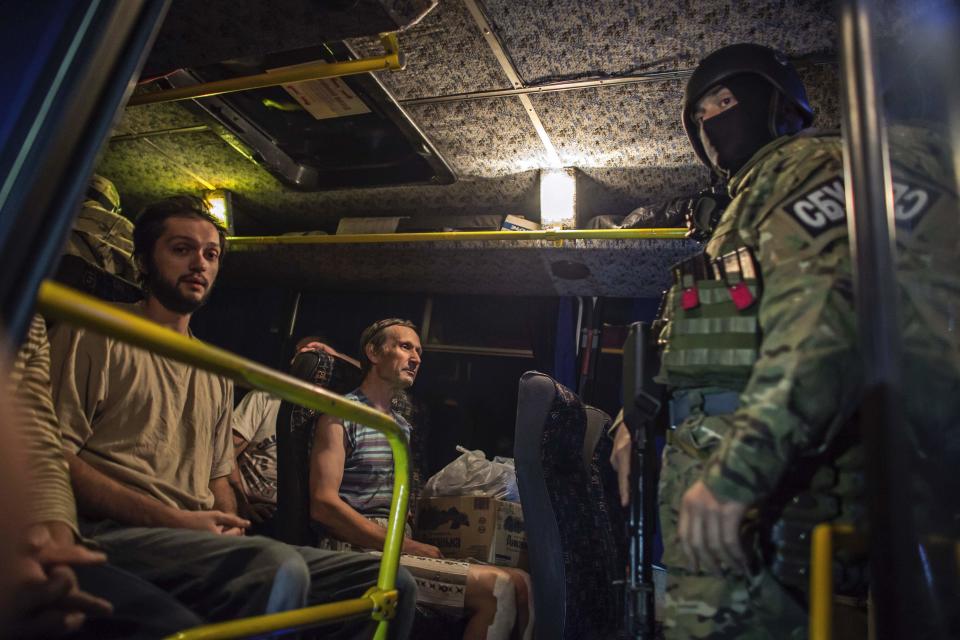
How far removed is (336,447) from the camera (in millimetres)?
2521

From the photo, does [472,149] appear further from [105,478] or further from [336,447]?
[105,478]

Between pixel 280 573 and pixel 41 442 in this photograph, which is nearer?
pixel 41 442

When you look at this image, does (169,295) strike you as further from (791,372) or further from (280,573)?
(791,372)

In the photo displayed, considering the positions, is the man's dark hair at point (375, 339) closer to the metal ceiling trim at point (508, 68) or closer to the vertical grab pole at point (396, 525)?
the metal ceiling trim at point (508, 68)

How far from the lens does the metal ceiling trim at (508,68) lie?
2281 mm

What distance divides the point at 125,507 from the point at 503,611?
142 centimetres

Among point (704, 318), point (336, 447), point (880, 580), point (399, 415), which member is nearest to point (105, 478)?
point (336, 447)

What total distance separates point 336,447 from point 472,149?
5.83ft

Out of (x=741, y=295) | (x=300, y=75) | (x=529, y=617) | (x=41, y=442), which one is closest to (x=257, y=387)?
(x=41, y=442)

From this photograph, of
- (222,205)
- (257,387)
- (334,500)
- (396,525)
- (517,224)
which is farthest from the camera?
(222,205)

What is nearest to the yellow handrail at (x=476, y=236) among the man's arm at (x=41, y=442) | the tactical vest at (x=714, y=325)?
the tactical vest at (x=714, y=325)

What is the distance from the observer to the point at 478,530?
2805 mm

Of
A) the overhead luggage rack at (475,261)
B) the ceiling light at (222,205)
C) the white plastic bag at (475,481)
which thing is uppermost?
the ceiling light at (222,205)

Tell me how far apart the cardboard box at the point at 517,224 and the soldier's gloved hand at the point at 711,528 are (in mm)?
2675
